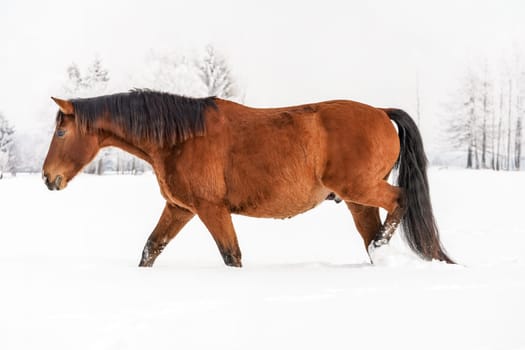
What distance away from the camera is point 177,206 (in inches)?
96.2

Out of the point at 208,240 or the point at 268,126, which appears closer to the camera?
the point at 268,126

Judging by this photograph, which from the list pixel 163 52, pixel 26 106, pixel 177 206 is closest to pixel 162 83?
pixel 163 52

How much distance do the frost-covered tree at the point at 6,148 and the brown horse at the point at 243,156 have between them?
280 centimetres

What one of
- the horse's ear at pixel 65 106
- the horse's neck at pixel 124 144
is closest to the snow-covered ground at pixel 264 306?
the horse's neck at pixel 124 144

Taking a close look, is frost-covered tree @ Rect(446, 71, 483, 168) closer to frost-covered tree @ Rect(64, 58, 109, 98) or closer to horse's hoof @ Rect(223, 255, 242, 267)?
horse's hoof @ Rect(223, 255, 242, 267)

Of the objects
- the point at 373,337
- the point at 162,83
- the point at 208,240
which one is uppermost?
the point at 162,83

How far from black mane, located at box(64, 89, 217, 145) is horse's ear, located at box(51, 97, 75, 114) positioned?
19mm

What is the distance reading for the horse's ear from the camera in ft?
7.24

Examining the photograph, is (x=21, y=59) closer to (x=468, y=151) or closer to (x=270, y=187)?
(x=270, y=187)

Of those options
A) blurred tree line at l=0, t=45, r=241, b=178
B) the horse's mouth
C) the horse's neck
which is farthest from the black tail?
blurred tree line at l=0, t=45, r=241, b=178

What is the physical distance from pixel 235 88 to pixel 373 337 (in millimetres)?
4177

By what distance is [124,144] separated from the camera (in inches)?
92.0

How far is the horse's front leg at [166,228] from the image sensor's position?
2.44 m

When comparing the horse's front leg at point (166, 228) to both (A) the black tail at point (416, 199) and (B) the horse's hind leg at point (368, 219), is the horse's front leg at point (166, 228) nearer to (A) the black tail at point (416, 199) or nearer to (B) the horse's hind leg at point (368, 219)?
(B) the horse's hind leg at point (368, 219)
